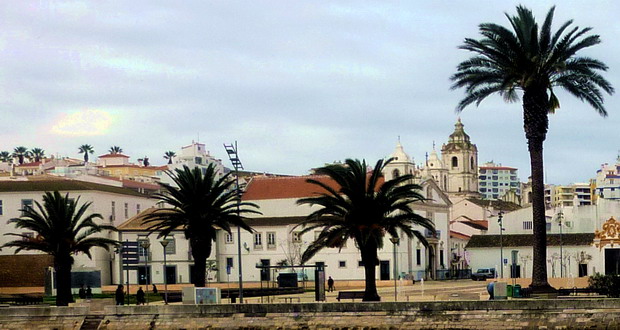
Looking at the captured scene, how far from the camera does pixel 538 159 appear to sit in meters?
49.2

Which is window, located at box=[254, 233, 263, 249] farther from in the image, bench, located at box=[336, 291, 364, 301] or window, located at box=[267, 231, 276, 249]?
bench, located at box=[336, 291, 364, 301]

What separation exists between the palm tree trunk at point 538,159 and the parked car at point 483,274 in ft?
147

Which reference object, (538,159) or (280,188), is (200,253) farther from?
(280,188)

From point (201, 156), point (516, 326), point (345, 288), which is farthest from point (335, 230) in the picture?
point (201, 156)

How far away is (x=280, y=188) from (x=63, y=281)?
124 ft

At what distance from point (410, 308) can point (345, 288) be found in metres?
41.2

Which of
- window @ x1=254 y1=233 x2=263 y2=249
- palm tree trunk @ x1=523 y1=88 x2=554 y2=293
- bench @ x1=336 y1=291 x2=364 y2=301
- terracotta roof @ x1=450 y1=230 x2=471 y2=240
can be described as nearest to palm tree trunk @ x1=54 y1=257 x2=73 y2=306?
bench @ x1=336 y1=291 x2=364 y2=301

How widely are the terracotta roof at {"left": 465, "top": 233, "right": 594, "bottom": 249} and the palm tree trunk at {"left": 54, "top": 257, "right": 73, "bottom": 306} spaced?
1712 inches

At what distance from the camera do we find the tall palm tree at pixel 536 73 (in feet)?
157

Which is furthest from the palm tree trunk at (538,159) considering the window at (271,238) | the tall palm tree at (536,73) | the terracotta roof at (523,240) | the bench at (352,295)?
the window at (271,238)

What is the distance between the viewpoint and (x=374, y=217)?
5306 cm

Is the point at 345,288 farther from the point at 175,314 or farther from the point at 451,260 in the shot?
the point at 175,314

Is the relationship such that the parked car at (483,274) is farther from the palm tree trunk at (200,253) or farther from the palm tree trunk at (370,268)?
the palm tree trunk at (370,268)

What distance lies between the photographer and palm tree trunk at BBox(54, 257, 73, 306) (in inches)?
2430
